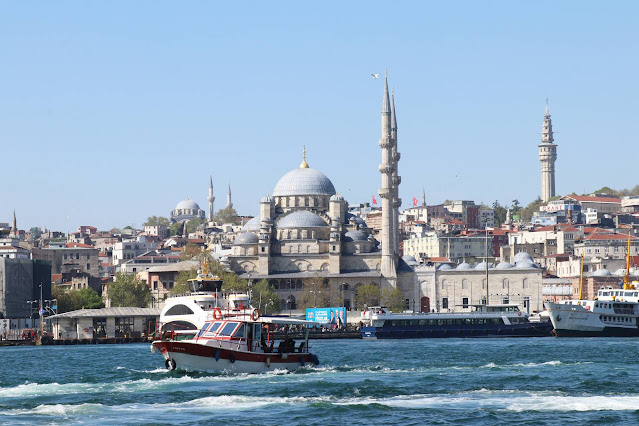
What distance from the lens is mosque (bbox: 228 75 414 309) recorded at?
112 metres

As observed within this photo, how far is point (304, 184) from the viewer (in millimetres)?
120875

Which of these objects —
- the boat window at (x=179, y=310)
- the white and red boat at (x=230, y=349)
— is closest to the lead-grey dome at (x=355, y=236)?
the boat window at (x=179, y=310)

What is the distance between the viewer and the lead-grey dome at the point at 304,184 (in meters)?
120

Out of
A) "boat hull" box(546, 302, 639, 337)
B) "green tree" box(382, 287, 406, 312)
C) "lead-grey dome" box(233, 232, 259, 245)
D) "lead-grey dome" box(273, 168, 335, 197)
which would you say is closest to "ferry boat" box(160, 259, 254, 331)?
"boat hull" box(546, 302, 639, 337)

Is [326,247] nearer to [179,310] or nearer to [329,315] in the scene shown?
[329,315]

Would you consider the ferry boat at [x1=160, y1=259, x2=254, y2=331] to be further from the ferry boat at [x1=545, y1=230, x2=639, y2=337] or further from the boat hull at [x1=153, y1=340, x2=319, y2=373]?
the ferry boat at [x1=545, y1=230, x2=639, y2=337]

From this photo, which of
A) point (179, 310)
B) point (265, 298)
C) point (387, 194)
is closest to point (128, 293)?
point (265, 298)

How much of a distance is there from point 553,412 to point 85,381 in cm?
1614

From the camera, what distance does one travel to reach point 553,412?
111 feet

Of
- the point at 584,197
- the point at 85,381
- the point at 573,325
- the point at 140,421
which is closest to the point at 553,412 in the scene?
the point at 140,421

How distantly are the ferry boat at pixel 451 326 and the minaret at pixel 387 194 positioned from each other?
21.3m

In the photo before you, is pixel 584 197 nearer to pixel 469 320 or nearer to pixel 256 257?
pixel 256 257

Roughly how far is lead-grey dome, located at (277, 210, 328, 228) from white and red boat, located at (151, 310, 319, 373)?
7048 cm

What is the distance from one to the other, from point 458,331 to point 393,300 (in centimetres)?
1939
